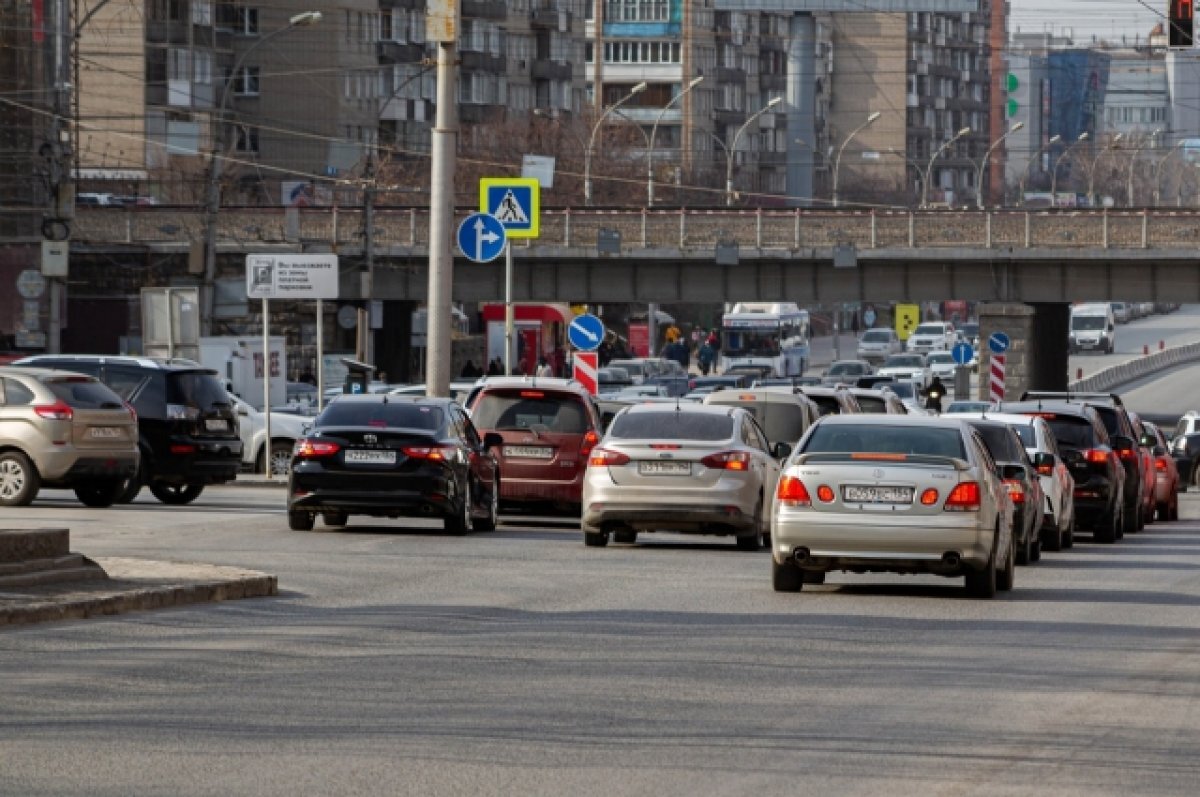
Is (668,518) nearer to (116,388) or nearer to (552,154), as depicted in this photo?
(116,388)

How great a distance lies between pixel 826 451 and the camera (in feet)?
68.3

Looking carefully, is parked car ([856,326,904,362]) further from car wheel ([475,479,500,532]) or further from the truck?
car wheel ([475,479,500,532])

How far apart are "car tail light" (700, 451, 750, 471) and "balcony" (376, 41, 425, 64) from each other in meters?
104

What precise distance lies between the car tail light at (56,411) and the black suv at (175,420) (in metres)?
2.25

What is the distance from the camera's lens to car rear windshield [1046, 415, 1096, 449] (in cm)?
3331

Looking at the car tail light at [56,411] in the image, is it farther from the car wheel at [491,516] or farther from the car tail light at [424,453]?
the car tail light at [424,453]

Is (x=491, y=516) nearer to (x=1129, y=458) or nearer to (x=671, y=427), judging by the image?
(x=671, y=427)

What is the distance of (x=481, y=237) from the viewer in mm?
36906

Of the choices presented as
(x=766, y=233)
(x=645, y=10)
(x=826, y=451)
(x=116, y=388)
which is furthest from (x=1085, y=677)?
(x=645, y=10)

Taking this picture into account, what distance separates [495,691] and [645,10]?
521ft

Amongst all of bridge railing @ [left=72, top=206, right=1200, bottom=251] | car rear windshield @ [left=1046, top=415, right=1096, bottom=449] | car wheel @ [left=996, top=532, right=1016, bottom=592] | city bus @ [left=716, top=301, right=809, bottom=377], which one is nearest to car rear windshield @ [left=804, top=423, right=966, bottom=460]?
car wheel @ [left=996, top=532, right=1016, bottom=592]

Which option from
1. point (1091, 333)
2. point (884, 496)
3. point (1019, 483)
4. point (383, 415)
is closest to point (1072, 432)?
point (1019, 483)

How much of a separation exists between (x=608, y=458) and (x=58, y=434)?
268 inches

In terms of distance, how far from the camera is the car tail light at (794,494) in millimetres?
20375
